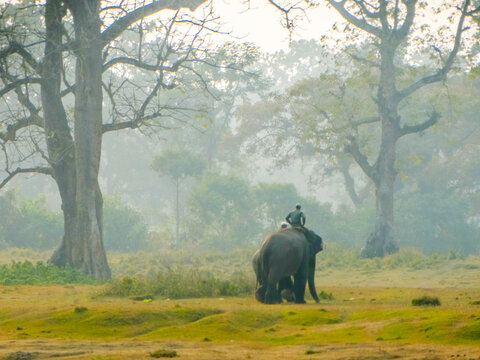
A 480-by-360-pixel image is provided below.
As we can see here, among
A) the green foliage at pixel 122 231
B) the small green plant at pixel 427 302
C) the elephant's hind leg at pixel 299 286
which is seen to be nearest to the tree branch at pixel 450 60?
the green foliage at pixel 122 231

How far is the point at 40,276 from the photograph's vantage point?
19656 millimetres

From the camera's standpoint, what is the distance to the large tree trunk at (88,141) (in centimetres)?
2172

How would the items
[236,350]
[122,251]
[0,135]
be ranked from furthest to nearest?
[122,251] < [0,135] < [236,350]

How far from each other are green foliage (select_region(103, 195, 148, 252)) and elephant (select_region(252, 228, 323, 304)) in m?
28.7

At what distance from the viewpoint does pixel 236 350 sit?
8.38m

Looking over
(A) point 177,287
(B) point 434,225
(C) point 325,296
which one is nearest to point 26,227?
(B) point 434,225

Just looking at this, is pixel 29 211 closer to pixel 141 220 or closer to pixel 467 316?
pixel 141 220

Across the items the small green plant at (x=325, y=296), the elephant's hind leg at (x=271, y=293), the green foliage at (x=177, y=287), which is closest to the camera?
the elephant's hind leg at (x=271, y=293)

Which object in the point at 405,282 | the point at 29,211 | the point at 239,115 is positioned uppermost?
the point at 239,115

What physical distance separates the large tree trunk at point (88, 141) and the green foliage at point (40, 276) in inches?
44.7

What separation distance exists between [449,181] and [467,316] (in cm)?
4075

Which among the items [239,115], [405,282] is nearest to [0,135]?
[405,282]

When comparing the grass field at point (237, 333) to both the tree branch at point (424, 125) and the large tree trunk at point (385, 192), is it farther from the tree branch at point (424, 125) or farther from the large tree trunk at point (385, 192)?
the large tree trunk at point (385, 192)

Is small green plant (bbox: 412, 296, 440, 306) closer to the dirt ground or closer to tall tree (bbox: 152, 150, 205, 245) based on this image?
the dirt ground
